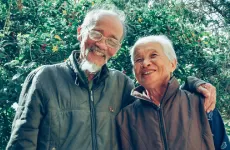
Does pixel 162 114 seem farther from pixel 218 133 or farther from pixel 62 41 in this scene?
pixel 62 41

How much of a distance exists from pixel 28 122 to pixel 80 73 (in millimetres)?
497

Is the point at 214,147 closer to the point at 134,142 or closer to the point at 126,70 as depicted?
the point at 134,142

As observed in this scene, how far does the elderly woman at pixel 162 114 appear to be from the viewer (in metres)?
2.18

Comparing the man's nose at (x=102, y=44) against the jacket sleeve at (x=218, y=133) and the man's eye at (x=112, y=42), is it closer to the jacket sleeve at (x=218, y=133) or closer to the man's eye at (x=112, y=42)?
the man's eye at (x=112, y=42)

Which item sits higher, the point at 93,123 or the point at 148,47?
the point at 148,47

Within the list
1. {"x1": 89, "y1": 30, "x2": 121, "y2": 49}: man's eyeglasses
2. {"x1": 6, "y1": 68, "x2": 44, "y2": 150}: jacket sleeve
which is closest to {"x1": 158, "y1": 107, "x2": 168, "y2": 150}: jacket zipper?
{"x1": 89, "y1": 30, "x2": 121, "y2": 49}: man's eyeglasses

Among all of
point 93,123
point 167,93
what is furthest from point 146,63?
point 93,123

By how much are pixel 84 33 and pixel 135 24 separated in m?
1.76

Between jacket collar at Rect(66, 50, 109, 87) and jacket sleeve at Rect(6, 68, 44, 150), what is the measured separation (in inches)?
11.5

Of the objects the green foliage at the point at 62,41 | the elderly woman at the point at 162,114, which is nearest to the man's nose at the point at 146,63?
the elderly woman at the point at 162,114

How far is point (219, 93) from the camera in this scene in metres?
4.45

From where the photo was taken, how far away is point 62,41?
3568 millimetres

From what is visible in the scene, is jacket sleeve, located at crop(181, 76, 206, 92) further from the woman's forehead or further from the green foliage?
the green foliage

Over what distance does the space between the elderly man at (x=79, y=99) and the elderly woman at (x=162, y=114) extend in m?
0.11
